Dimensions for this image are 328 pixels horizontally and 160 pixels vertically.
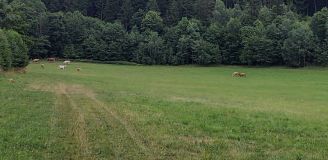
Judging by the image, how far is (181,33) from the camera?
139375 mm

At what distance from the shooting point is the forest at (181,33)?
112 metres

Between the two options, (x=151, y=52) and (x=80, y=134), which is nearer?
(x=80, y=134)

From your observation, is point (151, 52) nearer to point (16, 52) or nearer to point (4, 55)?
point (16, 52)

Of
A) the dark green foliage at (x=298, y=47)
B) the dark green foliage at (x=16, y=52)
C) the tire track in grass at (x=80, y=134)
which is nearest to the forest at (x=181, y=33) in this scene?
the dark green foliage at (x=298, y=47)

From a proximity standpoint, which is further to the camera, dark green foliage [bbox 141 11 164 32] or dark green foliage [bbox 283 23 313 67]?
dark green foliage [bbox 141 11 164 32]

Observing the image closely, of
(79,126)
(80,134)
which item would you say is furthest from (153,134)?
(79,126)

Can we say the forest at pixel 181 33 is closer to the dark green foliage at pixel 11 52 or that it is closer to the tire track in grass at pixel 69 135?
the dark green foliage at pixel 11 52

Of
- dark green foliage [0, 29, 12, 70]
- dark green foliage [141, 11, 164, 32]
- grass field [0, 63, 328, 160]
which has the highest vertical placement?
dark green foliage [141, 11, 164, 32]

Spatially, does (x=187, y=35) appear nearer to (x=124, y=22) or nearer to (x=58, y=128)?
(x=124, y=22)

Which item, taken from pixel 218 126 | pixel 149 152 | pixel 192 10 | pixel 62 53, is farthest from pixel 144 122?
pixel 192 10

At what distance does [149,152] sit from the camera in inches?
613

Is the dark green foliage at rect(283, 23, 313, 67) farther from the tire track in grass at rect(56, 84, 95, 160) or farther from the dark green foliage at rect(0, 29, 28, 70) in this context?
the tire track in grass at rect(56, 84, 95, 160)

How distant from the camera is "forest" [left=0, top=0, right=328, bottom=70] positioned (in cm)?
11150

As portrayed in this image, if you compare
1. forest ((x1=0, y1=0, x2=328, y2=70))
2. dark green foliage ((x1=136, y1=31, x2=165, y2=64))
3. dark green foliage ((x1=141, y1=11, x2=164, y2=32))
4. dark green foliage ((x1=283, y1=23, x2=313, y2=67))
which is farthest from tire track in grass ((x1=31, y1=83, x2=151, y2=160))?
dark green foliage ((x1=141, y1=11, x2=164, y2=32))
